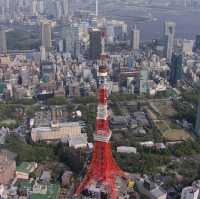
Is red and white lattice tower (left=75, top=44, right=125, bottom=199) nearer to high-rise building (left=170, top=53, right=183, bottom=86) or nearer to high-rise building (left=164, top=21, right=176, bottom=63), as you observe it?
high-rise building (left=170, top=53, right=183, bottom=86)

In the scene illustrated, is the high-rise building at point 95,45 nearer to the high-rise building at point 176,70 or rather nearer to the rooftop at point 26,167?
the high-rise building at point 176,70

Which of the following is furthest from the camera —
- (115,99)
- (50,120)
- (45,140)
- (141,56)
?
(141,56)

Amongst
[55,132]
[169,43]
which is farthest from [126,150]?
[169,43]

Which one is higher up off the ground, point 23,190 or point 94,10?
point 94,10

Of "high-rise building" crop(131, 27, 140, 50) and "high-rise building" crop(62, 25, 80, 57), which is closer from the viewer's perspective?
"high-rise building" crop(62, 25, 80, 57)

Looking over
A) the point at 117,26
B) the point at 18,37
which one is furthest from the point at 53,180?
the point at 117,26

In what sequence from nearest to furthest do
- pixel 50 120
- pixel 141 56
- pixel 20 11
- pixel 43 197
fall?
pixel 43 197, pixel 50 120, pixel 141 56, pixel 20 11

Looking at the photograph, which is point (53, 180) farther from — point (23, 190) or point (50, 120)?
point (50, 120)

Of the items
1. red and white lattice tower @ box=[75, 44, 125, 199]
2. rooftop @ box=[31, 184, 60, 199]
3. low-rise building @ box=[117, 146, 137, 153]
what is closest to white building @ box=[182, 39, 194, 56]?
low-rise building @ box=[117, 146, 137, 153]
